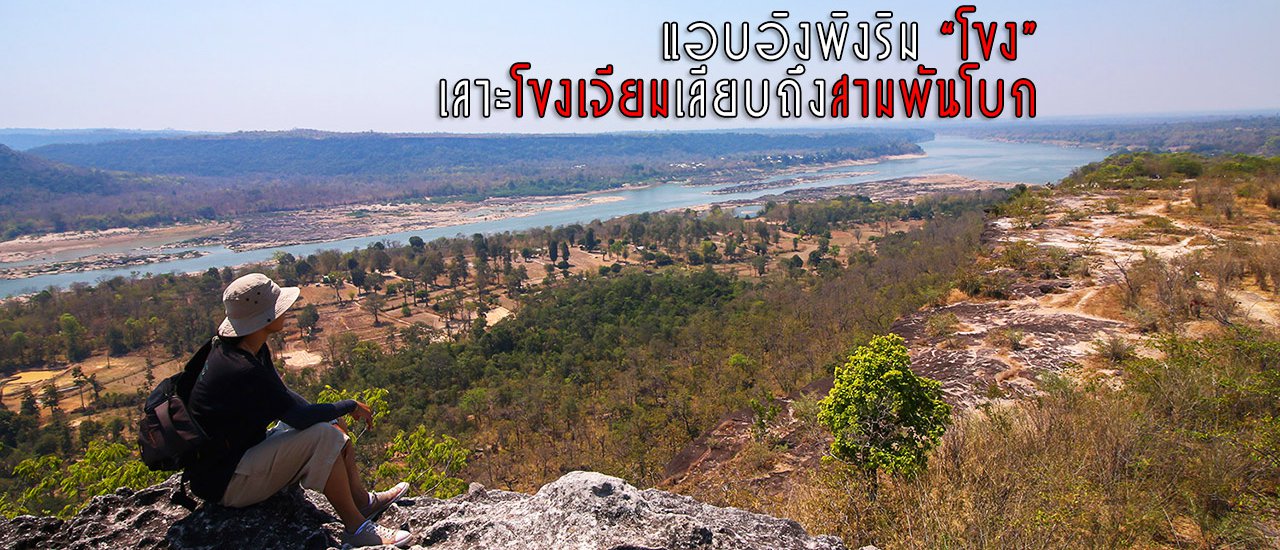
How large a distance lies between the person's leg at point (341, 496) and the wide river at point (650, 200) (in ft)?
260

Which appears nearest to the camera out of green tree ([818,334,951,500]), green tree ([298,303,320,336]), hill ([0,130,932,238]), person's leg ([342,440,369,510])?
person's leg ([342,440,369,510])

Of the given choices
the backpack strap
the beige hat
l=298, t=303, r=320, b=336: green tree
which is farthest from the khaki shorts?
l=298, t=303, r=320, b=336: green tree

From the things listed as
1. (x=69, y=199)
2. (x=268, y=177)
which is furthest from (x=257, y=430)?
(x=268, y=177)

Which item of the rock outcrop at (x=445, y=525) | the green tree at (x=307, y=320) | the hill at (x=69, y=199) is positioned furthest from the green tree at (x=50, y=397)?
the hill at (x=69, y=199)

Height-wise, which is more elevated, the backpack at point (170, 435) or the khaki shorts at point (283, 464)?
the backpack at point (170, 435)

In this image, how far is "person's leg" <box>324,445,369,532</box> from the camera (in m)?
2.81

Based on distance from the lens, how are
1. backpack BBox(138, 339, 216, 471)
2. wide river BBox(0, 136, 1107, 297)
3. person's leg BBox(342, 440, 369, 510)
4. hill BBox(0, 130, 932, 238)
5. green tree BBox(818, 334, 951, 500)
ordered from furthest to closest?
hill BBox(0, 130, 932, 238), wide river BBox(0, 136, 1107, 297), green tree BBox(818, 334, 951, 500), person's leg BBox(342, 440, 369, 510), backpack BBox(138, 339, 216, 471)

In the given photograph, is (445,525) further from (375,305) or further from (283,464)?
(375,305)

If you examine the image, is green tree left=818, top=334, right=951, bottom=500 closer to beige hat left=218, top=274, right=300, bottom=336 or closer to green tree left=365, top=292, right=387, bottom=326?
beige hat left=218, top=274, right=300, bottom=336

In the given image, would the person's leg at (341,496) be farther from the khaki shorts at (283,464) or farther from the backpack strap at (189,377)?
the backpack strap at (189,377)

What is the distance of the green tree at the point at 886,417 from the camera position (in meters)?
4.99

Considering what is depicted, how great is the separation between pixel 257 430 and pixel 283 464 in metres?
Result: 0.20

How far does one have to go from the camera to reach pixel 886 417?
515cm

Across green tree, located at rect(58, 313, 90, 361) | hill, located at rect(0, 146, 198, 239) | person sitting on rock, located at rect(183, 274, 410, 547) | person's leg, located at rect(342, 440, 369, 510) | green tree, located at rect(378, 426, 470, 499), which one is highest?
hill, located at rect(0, 146, 198, 239)
